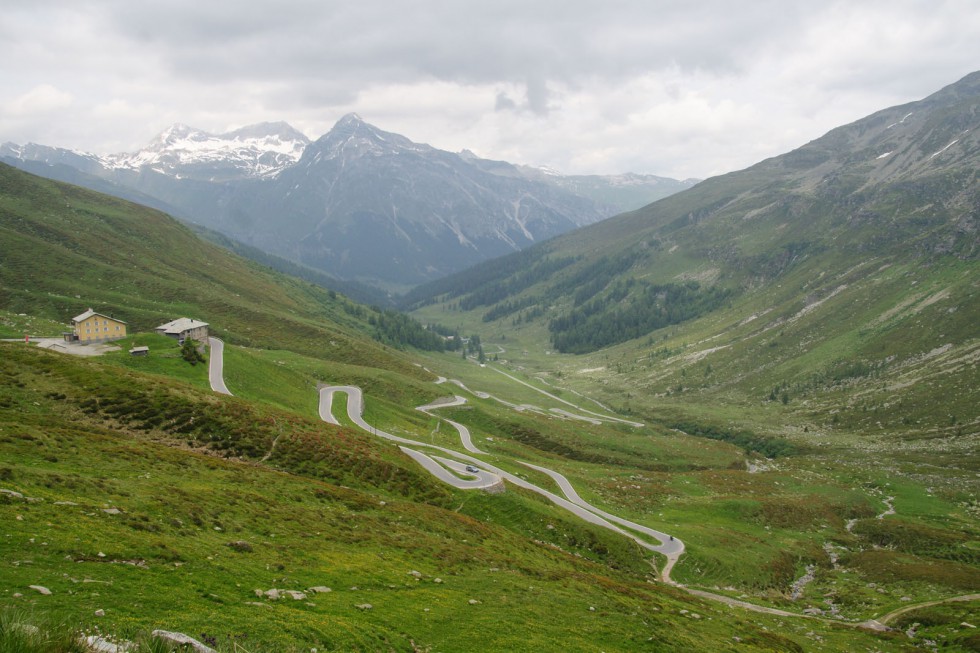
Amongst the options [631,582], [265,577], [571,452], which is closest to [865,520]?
[571,452]

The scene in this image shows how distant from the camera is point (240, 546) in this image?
1151 inches

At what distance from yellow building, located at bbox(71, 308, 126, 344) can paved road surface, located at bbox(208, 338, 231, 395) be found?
13737mm

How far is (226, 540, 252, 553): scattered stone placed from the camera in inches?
1142

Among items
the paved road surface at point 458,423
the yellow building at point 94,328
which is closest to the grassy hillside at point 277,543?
the yellow building at point 94,328

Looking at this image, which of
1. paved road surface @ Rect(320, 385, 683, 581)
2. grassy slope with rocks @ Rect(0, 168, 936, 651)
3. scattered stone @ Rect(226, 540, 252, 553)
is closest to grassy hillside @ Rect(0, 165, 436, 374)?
grassy slope with rocks @ Rect(0, 168, 936, 651)

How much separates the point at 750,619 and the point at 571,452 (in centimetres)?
7545

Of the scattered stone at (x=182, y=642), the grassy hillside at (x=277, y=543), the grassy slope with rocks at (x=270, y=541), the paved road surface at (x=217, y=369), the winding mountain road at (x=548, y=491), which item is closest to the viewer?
the scattered stone at (x=182, y=642)

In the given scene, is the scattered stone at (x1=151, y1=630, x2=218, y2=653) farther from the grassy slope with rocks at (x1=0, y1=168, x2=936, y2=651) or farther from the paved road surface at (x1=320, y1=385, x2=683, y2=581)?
the paved road surface at (x1=320, y1=385, x2=683, y2=581)

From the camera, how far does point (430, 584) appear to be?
33.2 meters

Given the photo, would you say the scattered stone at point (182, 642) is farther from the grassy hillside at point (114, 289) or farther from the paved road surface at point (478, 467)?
the grassy hillside at point (114, 289)

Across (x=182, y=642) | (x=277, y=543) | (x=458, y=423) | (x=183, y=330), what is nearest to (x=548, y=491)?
(x=458, y=423)

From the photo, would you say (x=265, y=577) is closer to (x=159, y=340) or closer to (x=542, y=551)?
(x=542, y=551)

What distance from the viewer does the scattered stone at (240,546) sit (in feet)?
95.2

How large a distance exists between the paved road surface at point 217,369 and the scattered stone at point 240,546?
48.3 metres
